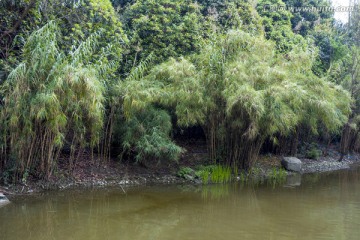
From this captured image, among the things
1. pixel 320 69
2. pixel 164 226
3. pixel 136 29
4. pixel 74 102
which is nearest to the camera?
pixel 164 226

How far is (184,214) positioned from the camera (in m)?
6.02

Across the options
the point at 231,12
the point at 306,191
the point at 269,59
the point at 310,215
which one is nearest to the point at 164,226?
the point at 310,215

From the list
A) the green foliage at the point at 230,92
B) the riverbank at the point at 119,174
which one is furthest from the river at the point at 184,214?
the green foliage at the point at 230,92

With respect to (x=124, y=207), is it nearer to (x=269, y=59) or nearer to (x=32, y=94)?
(x=32, y=94)

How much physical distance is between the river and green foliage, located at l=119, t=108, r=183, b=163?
2.93ft

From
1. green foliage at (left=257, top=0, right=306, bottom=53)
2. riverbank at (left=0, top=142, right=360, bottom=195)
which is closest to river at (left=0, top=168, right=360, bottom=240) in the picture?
riverbank at (left=0, top=142, right=360, bottom=195)

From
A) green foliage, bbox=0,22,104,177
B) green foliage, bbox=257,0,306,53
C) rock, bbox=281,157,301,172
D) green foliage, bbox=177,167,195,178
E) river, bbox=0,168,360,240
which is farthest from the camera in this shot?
green foliage, bbox=257,0,306,53

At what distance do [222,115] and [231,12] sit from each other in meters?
4.93

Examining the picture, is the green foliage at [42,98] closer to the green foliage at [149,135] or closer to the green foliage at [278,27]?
the green foliage at [149,135]

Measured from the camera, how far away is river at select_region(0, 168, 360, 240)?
4.88 m

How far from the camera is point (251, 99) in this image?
26.8 ft

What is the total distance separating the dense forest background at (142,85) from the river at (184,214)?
1256 millimetres

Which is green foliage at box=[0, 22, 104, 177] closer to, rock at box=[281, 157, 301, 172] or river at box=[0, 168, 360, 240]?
river at box=[0, 168, 360, 240]

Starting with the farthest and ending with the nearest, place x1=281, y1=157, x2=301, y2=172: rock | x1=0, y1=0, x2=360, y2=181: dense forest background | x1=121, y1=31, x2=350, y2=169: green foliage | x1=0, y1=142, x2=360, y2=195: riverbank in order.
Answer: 1. x1=281, y1=157, x2=301, y2=172: rock
2. x1=121, y1=31, x2=350, y2=169: green foliage
3. x1=0, y1=142, x2=360, y2=195: riverbank
4. x1=0, y1=0, x2=360, y2=181: dense forest background
